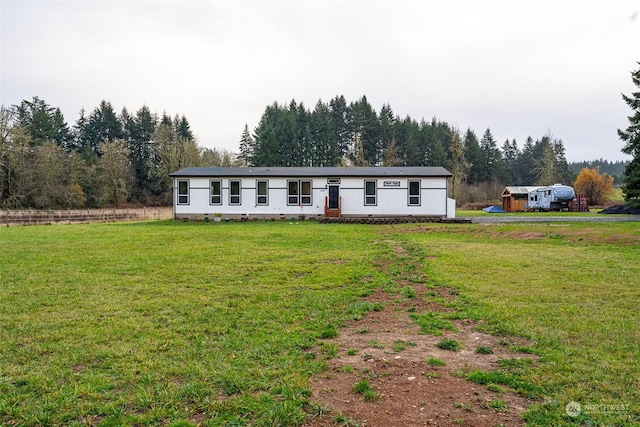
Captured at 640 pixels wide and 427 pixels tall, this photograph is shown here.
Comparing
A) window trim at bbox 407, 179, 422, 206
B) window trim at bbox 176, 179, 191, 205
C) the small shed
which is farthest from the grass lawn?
the small shed

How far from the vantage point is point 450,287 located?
24.3 ft

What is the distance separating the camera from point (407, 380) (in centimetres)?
365

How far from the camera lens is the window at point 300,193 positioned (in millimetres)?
25062

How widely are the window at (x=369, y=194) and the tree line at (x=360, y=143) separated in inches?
1052

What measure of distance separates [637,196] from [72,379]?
31136mm

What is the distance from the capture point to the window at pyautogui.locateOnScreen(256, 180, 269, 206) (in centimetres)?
2506

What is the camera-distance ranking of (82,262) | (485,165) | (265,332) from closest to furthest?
(265,332) < (82,262) < (485,165)

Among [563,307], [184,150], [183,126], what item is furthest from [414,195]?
[183,126]

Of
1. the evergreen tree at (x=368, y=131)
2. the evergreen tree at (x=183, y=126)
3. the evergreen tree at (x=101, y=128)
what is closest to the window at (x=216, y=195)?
the evergreen tree at (x=368, y=131)

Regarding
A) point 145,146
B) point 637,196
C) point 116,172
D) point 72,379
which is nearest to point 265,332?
point 72,379

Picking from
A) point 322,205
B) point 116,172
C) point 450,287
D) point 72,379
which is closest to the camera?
point 72,379

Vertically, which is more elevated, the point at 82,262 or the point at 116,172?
the point at 116,172

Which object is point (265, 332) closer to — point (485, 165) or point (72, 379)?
point (72, 379)

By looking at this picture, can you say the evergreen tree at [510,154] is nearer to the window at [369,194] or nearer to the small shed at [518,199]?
the small shed at [518,199]
